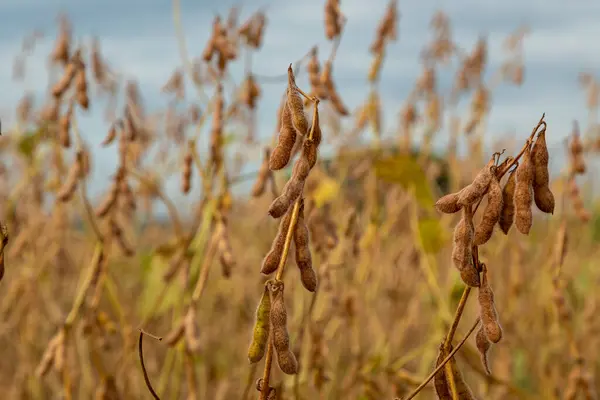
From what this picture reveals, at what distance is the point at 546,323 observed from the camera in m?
2.75

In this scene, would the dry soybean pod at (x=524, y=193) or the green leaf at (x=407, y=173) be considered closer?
the dry soybean pod at (x=524, y=193)

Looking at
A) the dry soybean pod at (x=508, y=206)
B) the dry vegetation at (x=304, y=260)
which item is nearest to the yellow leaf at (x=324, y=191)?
the dry vegetation at (x=304, y=260)

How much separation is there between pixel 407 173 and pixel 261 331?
47.9 inches

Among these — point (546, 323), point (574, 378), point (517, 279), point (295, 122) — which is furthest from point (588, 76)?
point (295, 122)

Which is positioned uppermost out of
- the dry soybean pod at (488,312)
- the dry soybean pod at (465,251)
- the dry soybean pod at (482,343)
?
the dry soybean pod at (465,251)

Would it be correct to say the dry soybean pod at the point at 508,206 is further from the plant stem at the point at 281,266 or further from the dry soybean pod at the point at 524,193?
the plant stem at the point at 281,266

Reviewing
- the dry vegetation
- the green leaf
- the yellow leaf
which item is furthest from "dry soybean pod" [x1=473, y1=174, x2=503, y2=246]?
the green leaf

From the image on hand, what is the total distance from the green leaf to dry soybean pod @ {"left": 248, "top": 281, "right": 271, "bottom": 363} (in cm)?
117

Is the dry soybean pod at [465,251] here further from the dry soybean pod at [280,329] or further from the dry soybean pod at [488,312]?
the dry soybean pod at [280,329]

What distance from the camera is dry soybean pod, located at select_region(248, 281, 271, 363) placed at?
2.33 ft

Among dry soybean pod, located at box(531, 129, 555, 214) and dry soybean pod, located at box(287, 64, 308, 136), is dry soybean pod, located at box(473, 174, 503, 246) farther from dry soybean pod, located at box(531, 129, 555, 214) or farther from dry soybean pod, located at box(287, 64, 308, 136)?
dry soybean pod, located at box(287, 64, 308, 136)

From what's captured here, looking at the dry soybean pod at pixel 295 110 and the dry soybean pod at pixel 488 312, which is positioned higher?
the dry soybean pod at pixel 295 110

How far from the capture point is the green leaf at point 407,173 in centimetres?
185

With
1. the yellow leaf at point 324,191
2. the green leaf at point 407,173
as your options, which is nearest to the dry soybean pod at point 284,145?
the yellow leaf at point 324,191
